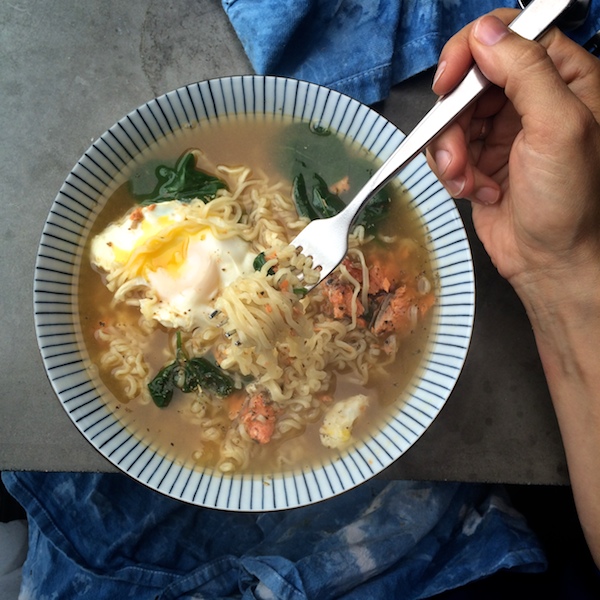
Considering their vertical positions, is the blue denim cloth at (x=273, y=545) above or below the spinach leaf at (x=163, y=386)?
below

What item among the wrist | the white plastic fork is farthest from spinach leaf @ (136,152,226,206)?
the wrist

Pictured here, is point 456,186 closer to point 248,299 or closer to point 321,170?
point 321,170

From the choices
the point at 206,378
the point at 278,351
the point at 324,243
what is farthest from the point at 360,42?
the point at 206,378

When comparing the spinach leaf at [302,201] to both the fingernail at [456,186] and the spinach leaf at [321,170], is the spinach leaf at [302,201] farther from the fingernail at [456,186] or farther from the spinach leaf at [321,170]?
the fingernail at [456,186]

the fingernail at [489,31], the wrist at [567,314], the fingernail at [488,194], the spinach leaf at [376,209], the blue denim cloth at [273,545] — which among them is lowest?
the blue denim cloth at [273,545]

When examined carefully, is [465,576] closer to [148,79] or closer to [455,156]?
[455,156]

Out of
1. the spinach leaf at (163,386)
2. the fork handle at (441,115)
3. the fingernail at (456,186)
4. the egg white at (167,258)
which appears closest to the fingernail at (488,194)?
the fingernail at (456,186)

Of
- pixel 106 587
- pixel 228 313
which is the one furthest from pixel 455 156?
pixel 106 587
